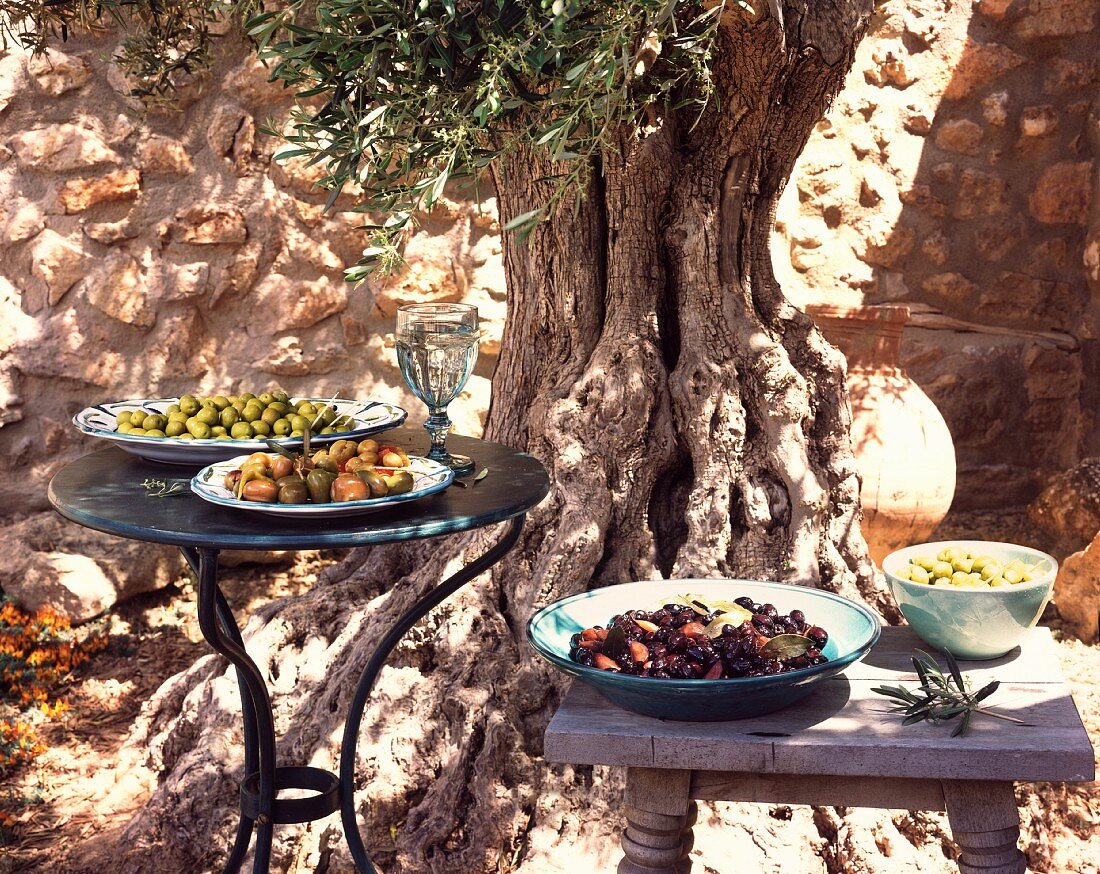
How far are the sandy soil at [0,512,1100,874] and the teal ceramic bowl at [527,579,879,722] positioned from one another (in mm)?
996

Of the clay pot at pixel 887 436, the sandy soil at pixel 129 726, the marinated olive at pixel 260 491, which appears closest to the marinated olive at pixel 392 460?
the marinated olive at pixel 260 491

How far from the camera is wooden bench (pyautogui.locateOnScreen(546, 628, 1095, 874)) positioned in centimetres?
156

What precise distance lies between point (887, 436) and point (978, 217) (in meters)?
1.26

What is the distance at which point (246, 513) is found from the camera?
66.3 inches

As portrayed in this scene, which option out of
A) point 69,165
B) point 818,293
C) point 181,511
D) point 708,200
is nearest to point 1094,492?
point 818,293

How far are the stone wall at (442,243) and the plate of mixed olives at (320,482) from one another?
2.17 metres

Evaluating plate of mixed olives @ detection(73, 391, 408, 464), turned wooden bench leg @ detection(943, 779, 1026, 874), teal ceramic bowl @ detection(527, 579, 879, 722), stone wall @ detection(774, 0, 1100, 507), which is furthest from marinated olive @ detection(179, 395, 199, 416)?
stone wall @ detection(774, 0, 1100, 507)

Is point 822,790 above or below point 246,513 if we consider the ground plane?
below

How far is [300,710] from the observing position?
110 inches

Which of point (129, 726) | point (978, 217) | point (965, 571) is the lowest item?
point (129, 726)

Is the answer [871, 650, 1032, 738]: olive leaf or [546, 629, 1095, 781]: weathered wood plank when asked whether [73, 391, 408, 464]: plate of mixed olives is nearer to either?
[546, 629, 1095, 781]: weathered wood plank

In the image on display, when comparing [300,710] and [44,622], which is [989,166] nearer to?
[300,710]

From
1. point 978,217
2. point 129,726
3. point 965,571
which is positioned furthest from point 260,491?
point 978,217

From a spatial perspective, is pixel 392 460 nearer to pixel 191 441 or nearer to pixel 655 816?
pixel 191 441
